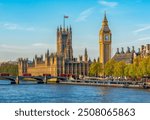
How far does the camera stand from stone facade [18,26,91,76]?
335ft

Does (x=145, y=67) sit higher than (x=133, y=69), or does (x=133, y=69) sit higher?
(x=145, y=67)

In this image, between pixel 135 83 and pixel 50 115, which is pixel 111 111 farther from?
pixel 135 83

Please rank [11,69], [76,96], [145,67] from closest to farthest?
1. [76,96]
2. [145,67]
3. [11,69]

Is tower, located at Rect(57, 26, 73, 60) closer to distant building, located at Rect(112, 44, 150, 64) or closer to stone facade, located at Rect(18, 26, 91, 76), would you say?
stone facade, located at Rect(18, 26, 91, 76)

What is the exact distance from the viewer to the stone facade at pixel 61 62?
335 feet

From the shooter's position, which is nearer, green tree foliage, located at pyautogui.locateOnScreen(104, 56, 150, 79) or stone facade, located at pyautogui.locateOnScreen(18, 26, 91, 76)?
green tree foliage, located at pyautogui.locateOnScreen(104, 56, 150, 79)

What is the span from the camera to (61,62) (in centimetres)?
10225

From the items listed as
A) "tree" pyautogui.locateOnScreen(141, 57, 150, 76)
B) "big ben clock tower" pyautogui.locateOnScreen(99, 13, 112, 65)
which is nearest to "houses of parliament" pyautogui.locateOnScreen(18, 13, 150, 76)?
"big ben clock tower" pyautogui.locateOnScreen(99, 13, 112, 65)

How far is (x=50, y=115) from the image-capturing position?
1226cm

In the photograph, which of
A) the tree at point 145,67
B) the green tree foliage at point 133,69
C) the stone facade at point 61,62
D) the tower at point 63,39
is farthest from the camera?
the tower at point 63,39

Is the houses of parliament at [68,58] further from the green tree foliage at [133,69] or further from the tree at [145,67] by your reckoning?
the tree at [145,67]

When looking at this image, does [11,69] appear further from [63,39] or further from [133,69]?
[133,69]


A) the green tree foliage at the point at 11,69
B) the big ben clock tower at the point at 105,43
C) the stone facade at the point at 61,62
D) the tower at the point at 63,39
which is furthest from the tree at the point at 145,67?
the green tree foliage at the point at 11,69

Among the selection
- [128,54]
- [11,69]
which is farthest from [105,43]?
[11,69]
